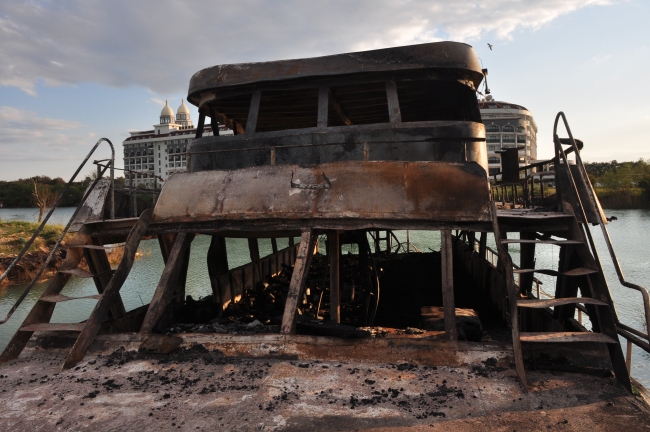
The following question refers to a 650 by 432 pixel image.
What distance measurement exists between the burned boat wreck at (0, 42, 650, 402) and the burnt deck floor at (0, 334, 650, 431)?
7.7 inches

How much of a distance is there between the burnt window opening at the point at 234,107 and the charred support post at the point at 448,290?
3859mm

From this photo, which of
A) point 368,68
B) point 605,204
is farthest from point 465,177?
point 605,204

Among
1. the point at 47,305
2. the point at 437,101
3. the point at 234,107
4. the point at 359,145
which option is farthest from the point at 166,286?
the point at 437,101

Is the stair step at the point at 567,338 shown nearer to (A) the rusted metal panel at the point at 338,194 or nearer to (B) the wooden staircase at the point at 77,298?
(A) the rusted metal panel at the point at 338,194

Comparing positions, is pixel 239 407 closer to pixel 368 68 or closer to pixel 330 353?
pixel 330 353

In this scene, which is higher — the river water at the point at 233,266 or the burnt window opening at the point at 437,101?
the burnt window opening at the point at 437,101

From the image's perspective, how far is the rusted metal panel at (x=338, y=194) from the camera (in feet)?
17.3

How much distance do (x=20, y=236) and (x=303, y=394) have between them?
2617cm

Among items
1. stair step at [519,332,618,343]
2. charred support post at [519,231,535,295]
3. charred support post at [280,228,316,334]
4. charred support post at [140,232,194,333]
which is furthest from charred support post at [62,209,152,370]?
charred support post at [519,231,535,295]

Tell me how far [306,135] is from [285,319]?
272 cm

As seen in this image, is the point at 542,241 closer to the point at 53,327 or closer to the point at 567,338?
the point at 567,338

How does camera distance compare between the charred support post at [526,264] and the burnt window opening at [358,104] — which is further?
the charred support post at [526,264]

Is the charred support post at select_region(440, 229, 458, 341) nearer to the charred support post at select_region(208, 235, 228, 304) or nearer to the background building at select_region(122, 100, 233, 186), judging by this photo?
the charred support post at select_region(208, 235, 228, 304)

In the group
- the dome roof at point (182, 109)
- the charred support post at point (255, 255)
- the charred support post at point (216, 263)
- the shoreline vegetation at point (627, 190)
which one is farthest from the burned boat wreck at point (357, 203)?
the dome roof at point (182, 109)
